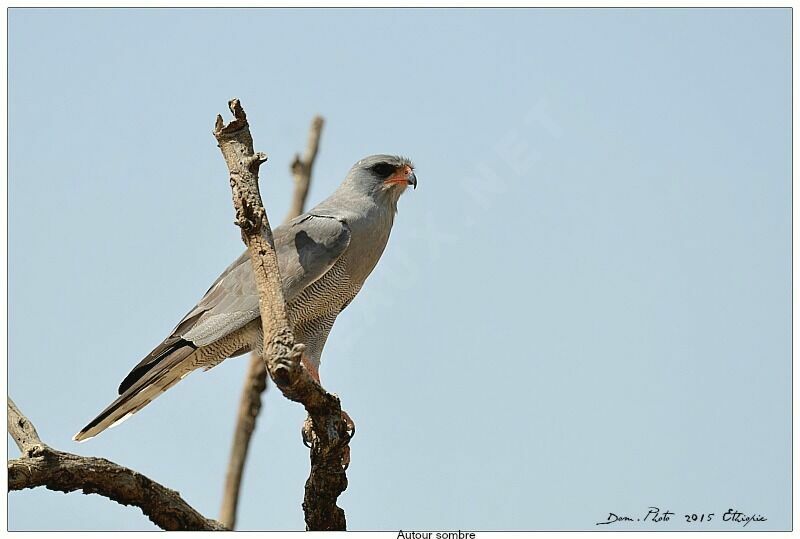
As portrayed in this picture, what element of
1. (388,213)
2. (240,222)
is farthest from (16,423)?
(388,213)

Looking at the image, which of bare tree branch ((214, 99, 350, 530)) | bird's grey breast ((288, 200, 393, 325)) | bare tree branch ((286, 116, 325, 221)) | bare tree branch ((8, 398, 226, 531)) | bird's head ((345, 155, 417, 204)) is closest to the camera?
bare tree branch ((214, 99, 350, 530))

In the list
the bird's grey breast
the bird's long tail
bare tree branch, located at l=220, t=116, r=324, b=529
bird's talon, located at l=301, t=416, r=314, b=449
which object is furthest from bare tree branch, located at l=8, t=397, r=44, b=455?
bare tree branch, located at l=220, t=116, r=324, b=529

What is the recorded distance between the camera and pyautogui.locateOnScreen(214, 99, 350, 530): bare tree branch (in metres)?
4.73

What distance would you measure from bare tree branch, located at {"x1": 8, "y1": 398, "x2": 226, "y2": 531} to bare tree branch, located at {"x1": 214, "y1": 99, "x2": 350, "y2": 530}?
95cm

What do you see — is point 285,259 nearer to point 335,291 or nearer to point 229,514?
point 335,291

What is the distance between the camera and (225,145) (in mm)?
5328

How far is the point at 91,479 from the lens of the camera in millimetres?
5863

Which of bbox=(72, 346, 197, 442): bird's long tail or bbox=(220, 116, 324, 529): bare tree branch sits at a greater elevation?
bbox=(220, 116, 324, 529): bare tree branch

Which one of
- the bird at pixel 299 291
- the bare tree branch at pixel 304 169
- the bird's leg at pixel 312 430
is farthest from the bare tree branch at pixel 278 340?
the bare tree branch at pixel 304 169

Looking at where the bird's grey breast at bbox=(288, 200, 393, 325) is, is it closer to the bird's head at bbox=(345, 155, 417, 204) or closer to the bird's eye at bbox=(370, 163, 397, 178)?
the bird's head at bbox=(345, 155, 417, 204)

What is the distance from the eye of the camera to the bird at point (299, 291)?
7.07 m

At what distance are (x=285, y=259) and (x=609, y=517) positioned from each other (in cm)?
314

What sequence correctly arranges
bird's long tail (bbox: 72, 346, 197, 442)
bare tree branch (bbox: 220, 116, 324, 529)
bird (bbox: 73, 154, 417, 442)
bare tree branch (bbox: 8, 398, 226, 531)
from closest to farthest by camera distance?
bare tree branch (bbox: 8, 398, 226, 531) → bird's long tail (bbox: 72, 346, 197, 442) → bird (bbox: 73, 154, 417, 442) → bare tree branch (bbox: 220, 116, 324, 529)

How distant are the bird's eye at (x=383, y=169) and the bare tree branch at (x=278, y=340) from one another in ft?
8.76
